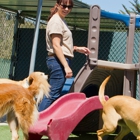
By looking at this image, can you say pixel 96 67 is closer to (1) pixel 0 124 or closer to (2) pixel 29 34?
(1) pixel 0 124

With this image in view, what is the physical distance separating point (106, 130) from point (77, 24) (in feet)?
23.2

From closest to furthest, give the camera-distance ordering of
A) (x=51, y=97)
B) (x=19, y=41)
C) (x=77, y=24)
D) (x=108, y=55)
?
1. (x=51, y=97)
2. (x=108, y=55)
3. (x=19, y=41)
4. (x=77, y=24)

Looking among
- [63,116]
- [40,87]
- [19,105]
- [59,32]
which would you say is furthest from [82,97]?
[19,105]

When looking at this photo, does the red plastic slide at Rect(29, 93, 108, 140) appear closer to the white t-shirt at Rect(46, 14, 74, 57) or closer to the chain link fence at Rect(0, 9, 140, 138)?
the white t-shirt at Rect(46, 14, 74, 57)

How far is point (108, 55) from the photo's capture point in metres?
9.50

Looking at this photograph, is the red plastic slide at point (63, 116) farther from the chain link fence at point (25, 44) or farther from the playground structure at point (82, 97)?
the chain link fence at point (25, 44)

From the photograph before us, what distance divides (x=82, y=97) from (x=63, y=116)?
0.65 meters

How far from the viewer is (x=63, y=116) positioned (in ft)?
17.0

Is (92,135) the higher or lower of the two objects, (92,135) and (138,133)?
the lower

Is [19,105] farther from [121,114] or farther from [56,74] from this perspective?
[121,114]

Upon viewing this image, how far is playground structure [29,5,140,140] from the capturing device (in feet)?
16.1

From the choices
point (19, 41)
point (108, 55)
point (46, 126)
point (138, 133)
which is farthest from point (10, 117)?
point (19, 41)

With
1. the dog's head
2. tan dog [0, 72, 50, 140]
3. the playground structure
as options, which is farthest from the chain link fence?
tan dog [0, 72, 50, 140]

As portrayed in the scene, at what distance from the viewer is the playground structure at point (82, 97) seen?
492 cm
